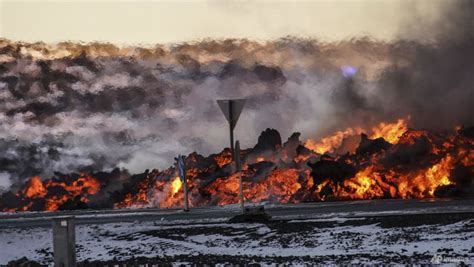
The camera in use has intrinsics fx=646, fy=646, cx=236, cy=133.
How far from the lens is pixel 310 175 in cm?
4256

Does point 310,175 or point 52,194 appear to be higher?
point 52,194

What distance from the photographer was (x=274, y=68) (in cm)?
4581

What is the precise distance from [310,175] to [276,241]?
25.9m

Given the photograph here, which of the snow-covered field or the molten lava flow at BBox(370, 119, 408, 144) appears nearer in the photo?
the snow-covered field

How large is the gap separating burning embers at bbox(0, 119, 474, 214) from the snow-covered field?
18.9 meters

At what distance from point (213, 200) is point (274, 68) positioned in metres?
10.3

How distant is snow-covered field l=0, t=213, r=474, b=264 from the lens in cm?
1348

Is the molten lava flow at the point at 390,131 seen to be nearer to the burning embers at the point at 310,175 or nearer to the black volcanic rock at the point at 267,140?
the burning embers at the point at 310,175

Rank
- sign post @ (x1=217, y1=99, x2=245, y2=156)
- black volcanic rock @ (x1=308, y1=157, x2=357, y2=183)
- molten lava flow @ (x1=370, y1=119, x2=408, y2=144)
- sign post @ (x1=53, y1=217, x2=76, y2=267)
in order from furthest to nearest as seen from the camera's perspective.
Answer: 1. molten lava flow @ (x1=370, y1=119, x2=408, y2=144)
2. black volcanic rock @ (x1=308, y1=157, x2=357, y2=183)
3. sign post @ (x1=217, y1=99, x2=245, y2=156)
4. sign post @ (x1=53, y1=217, x2=76, y2=267)

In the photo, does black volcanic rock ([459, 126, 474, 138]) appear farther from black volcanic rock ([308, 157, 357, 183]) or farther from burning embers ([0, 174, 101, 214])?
burning embers ([0, 174, 101, 214])

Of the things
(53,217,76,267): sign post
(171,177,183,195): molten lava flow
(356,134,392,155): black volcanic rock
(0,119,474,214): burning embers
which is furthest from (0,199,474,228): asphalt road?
(171,177,183,195): molten lava flow

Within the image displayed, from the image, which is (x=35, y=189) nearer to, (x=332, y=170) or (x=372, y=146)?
(x=332, y=170)

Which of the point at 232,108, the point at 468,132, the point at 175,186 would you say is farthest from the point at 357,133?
the point at 232,108

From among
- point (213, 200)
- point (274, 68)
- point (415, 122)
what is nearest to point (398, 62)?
point (415, 122)
